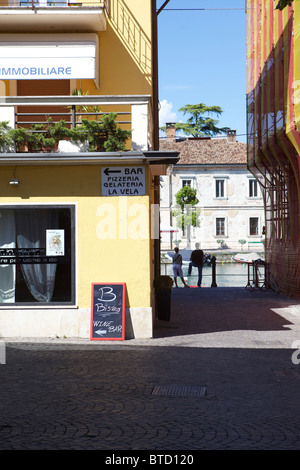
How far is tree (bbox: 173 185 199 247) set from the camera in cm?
6594

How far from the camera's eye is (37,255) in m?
12.7

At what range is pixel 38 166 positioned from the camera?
12.4m

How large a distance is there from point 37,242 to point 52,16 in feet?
21.5

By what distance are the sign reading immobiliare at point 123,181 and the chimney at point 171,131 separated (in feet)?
194

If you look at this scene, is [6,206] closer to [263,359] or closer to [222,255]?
[263,359]

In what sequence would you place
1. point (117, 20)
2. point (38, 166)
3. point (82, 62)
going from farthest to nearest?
point (117, 20), point (82, 62), point (38, 166)

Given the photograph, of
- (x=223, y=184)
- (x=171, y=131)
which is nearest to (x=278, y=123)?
(x=223, y=184)

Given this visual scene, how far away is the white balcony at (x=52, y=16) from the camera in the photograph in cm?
1592

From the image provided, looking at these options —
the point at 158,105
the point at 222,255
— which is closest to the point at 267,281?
the point at 158,105

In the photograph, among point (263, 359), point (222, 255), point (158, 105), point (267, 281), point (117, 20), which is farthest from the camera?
point (222, 255)

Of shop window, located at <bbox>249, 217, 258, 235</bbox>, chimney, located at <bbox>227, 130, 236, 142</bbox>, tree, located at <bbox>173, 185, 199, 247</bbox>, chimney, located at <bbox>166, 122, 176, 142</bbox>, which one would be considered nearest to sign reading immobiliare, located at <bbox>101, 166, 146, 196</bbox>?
tree, located at <bbox>173, 185, 199, 247</bbox>

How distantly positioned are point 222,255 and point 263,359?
1824 inches

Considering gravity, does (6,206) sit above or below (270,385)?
above

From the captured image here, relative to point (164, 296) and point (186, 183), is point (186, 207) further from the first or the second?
point (164, 296)
